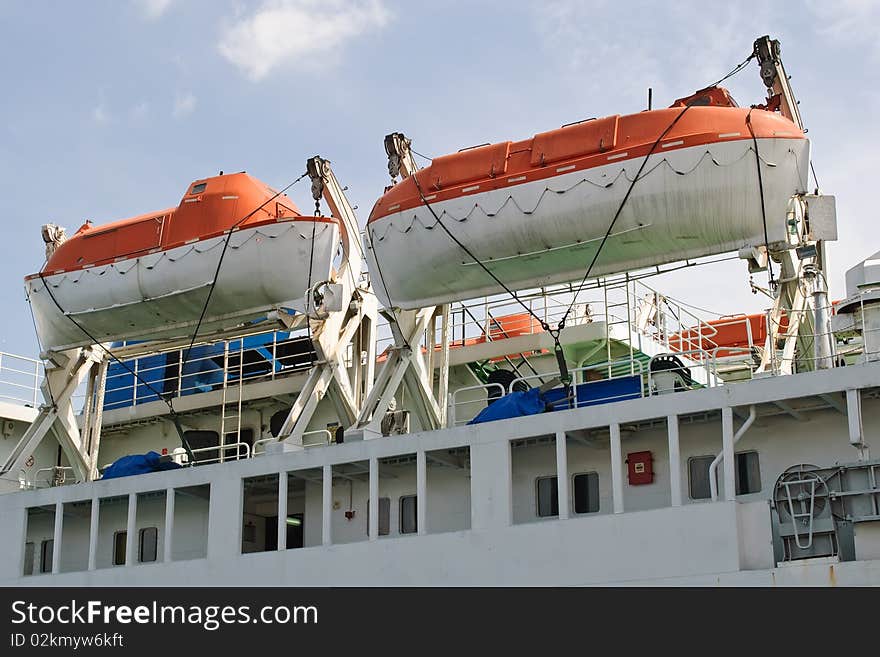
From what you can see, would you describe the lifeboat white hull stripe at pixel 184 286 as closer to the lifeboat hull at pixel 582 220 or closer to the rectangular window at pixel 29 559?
the lifeboat hull at pixel 582 220

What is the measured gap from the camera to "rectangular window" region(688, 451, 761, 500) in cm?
1739

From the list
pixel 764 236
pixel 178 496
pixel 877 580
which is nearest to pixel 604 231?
pixel 764 236

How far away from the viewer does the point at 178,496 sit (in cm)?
2241

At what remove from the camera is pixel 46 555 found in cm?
2403

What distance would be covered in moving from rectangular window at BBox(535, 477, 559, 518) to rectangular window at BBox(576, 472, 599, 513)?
322 millimetres

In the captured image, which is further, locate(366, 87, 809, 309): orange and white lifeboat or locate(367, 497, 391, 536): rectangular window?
locate(367, 497, 391, 536): rectangular window

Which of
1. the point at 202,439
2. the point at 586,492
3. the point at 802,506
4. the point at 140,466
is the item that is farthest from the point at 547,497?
the point at 202,439

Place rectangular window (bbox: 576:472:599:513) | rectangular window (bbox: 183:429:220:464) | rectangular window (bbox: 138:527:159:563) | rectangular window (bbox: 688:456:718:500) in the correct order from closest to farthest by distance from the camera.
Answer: rectangular window (bbox: 688:456:718:500) < rectangular window (bbox: 576:472:599:513) < rectangular window (bbox: 138:527:159:563) < rectangular window (bbox: 183:429:220:464)

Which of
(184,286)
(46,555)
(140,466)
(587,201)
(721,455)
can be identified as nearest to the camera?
(721,455)

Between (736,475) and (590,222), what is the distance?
468 centimetres

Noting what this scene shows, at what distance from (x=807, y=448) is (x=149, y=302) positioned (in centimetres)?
1324

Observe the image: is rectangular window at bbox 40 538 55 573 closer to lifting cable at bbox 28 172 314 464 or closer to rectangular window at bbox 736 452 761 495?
lifting cable at bbox 28 172 314 464

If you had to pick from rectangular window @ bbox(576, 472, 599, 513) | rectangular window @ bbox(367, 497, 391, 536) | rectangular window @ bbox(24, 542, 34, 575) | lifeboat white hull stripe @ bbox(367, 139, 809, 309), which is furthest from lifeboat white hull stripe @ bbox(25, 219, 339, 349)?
rectangular window @ bbox(576, 472, 599, 513)

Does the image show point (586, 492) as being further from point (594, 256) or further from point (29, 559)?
point (29, 559)
